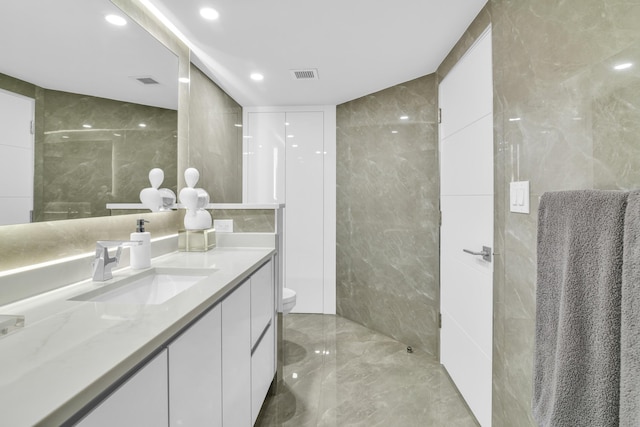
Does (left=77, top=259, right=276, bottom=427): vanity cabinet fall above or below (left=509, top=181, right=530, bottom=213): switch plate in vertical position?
below

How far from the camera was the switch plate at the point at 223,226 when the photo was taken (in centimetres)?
213

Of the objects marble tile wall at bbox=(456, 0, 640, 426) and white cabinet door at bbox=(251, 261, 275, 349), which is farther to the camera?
white cabinet door at bbox=(251, 261, 275, 349)

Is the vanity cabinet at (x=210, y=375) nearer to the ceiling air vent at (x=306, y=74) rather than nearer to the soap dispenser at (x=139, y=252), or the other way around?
the soap dispenser at (x=139, y=252)

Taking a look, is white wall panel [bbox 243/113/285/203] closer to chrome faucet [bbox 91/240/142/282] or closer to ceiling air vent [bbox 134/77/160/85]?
ceiling air vent [bbox 134/77/160/85]

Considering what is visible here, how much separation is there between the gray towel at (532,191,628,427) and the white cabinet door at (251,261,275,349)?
1.13m

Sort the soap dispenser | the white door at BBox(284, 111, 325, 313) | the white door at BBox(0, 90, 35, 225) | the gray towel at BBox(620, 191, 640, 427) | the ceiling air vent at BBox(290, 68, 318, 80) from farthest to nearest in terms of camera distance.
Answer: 1. the white door at BBox(284, 111, 325, 313)
2. the ceiling air vent at BBox(290, 68, 318, 80)
3. the soap dispenser
4. the white door at BBox(0, 90, 35, 225)
5. the gray towel at BBox(620, 191, 640, 427)

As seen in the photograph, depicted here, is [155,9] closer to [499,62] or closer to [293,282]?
[499,62]

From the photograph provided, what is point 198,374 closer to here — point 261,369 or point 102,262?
point 102,262

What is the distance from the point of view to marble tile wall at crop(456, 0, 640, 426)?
87 cm

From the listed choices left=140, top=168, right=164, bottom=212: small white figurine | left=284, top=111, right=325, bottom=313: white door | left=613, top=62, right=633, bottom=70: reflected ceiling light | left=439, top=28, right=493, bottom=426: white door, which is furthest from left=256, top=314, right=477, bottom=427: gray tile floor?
left=613, top=62, right=633, bottom=70: reflected ceiling light

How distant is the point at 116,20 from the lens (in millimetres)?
1506

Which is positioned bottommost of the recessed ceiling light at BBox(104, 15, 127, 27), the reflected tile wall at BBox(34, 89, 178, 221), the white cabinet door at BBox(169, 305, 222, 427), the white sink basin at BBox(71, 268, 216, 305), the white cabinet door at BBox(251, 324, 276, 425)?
the white cabinet door at BBox(251, 324, 276, 425)

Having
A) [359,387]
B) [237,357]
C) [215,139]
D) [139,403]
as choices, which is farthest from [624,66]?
[215,139]

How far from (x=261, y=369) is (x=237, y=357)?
17.3 inches
